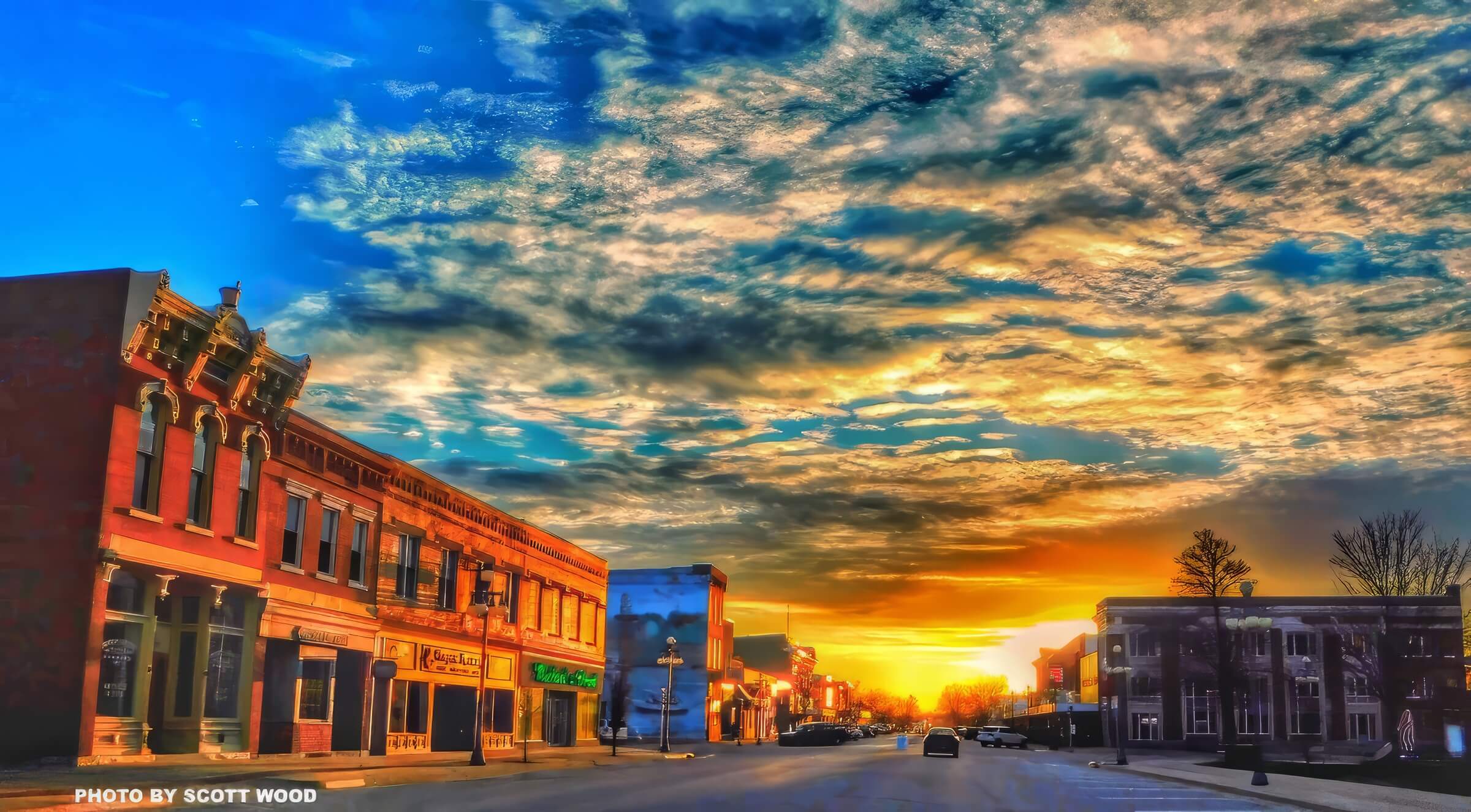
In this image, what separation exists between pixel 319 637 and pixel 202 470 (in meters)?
7.66

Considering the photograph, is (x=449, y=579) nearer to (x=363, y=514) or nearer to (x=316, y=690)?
(x=363, y=514)

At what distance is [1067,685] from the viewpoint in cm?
19638

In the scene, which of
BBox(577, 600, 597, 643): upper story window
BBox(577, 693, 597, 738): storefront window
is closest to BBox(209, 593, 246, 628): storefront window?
BBox(577, 600, 597, 643): upper story window

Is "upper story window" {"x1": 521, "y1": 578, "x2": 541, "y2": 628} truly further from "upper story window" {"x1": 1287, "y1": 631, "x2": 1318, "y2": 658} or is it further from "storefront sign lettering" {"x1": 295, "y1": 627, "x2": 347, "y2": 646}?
"upper story window" {"x1": 1287, "y1": 631, "x2": 1318, "y2": 658}

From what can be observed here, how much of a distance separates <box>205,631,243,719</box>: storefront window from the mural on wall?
6731 centimetres

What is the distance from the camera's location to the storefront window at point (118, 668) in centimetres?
2700

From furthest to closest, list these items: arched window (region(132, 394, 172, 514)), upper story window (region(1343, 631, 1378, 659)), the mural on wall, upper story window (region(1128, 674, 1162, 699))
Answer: upper story window (region(1128, 674, 1162, 699))
the mural on wall
upper story window (region(1343, 631, 1378, 659))
arched window (region(132, 394, 172, 514))

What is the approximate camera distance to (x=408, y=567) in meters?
44.1

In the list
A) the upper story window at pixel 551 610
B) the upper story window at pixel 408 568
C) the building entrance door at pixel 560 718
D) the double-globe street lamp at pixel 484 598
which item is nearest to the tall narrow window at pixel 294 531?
the double-globe street lamp at pixel 484 598

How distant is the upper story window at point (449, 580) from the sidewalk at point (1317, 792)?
2837cm

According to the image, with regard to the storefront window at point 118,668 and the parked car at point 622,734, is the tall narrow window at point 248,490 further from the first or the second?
the parked car at point 622,734

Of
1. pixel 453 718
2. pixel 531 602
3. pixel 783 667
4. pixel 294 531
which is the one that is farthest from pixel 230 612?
pixel 783 667

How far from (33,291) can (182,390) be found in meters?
4.06

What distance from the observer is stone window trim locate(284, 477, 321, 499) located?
35438 millimetres
